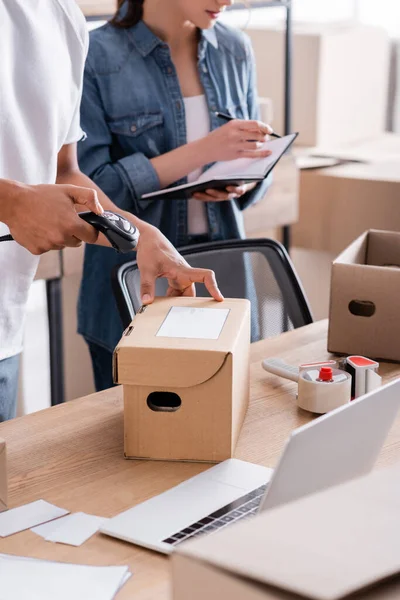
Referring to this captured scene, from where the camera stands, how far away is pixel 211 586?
0.60 metres

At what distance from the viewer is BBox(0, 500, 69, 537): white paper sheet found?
104 cm

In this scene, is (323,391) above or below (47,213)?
below

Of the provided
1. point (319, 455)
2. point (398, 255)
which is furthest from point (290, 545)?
point (398, 255)

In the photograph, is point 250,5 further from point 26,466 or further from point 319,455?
point 319,455

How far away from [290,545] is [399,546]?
8cm

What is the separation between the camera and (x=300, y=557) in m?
0.59

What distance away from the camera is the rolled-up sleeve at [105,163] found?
2.03m

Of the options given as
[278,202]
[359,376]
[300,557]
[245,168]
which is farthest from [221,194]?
[300,557]

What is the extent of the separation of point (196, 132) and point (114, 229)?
0.98 meters

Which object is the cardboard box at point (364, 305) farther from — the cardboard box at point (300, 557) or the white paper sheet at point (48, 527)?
the cardboard box at point (300, 557)

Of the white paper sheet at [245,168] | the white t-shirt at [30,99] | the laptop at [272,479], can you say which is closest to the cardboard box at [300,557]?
the laptop at [272,479]

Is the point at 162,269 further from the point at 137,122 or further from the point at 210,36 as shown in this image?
the point at 210,36

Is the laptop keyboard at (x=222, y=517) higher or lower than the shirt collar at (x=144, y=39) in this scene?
lower

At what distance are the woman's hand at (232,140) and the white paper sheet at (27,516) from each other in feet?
3.68
